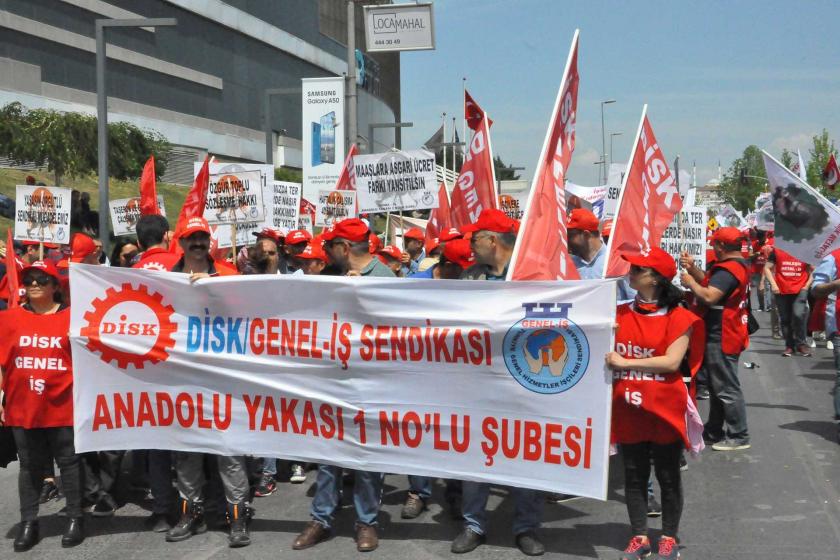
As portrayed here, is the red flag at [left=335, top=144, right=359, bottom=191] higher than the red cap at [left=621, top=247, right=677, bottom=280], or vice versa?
the red flag at [left=335, top=144, right=359, bottom=191]

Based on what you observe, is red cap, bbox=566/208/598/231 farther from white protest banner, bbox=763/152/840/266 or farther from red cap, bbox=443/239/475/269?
white protest banner, bbox=763/152/840/266

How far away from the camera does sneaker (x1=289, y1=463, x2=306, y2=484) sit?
25.0 ft

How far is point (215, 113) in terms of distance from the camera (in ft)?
194

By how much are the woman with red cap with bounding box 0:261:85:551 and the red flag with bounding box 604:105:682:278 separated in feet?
10.8

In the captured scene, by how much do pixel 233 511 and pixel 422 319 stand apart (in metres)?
1.61

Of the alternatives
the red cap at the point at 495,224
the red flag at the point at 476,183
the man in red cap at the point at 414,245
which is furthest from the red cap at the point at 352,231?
the man in red cap at the point at 414,245

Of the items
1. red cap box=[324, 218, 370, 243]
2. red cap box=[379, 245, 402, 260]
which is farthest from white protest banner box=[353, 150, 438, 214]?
red cap box=[324, 218, 370, 243]

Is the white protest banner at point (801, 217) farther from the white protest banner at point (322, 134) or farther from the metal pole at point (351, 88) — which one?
the white protest banner at point (322, 134)

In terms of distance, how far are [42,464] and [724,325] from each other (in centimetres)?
518

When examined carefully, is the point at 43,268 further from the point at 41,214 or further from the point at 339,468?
the point at 41,214

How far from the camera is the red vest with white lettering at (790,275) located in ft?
47.0

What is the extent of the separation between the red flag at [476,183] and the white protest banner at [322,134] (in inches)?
349

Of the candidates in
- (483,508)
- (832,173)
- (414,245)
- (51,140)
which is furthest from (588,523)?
(51,140)

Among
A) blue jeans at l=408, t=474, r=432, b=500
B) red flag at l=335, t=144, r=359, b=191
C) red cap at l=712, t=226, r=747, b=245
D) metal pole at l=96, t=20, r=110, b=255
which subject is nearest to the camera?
blue jeans at l=408, t=474, r=432, b=500
